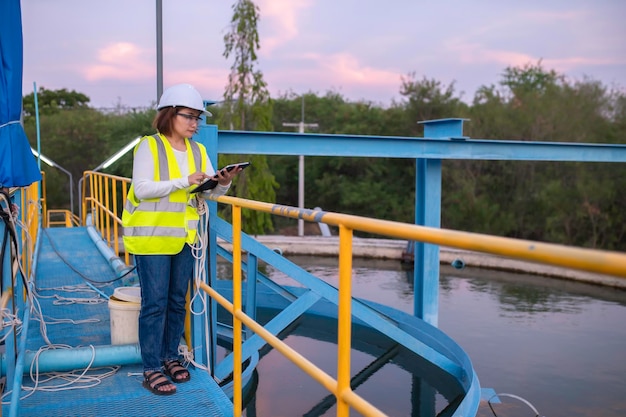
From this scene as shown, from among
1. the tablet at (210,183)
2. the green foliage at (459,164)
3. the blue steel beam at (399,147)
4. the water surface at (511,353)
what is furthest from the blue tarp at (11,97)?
the green foliage at (459,164)

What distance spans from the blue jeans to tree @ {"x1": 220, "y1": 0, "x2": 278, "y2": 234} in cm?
1785

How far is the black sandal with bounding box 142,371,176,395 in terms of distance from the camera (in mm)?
3215

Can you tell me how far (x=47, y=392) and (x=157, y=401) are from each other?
660 millimetres

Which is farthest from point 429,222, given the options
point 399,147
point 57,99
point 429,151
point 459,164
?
point 57,99

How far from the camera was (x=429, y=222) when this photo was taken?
7.39 metres

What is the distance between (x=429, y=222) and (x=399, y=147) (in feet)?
3.55

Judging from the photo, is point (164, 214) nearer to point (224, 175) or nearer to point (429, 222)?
point (224, 175)

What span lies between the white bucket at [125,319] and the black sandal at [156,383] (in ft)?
1.98

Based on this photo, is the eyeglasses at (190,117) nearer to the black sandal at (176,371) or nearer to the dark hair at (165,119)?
the dark hair at (165,119)

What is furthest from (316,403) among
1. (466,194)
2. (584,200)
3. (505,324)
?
(466,194)

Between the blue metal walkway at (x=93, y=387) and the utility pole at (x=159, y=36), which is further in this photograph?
the utility pole at (x=159, y=36)

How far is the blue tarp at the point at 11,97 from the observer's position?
268cm

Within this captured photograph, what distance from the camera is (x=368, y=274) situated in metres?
14.1

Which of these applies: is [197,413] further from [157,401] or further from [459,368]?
[459,368]
